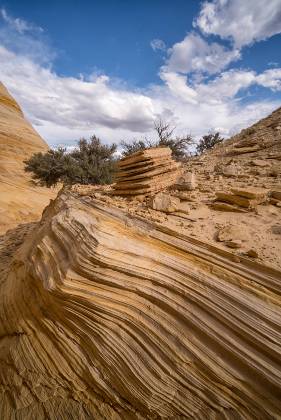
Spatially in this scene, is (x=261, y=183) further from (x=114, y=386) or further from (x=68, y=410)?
(x=68, y=410)

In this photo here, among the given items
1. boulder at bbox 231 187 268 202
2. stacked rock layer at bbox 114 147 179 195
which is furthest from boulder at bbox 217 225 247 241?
stacked rock layer at bbox 114 147 179 195

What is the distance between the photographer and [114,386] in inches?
108

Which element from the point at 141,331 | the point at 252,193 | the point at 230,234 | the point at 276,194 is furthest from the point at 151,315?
the point at 276,194

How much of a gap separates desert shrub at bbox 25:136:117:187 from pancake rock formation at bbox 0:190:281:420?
1026cm

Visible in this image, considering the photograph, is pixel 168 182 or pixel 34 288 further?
pixel 168 182

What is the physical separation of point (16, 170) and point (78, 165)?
17.7 feet

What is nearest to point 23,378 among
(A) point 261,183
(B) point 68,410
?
(B) point 68,410

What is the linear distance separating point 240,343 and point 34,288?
2.89m

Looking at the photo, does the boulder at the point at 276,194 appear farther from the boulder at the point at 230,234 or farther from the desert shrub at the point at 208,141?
the desert shrub at the point at 208,141

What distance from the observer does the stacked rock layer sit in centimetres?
493

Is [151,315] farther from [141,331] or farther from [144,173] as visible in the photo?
[144,173]

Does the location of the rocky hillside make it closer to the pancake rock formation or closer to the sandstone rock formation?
the pancake rock formation

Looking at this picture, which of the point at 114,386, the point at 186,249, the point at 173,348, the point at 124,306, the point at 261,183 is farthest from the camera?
the point at 261,183

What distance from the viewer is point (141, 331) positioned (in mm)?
2768
